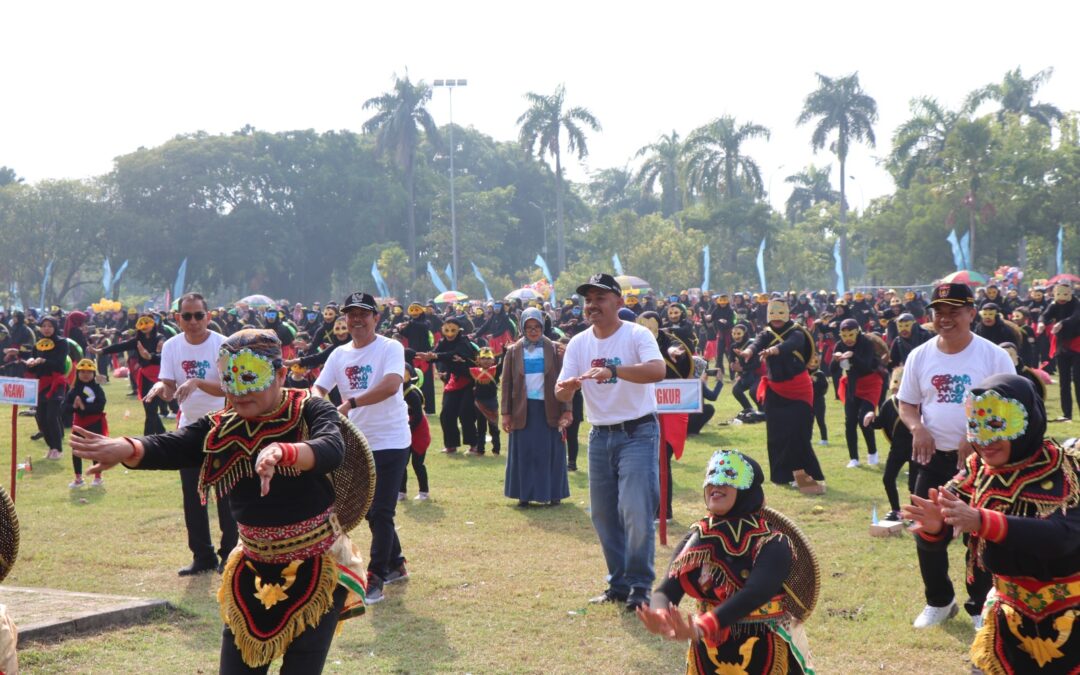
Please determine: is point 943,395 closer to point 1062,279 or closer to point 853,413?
point 853,413

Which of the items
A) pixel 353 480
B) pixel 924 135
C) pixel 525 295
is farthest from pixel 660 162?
pixel 353 480

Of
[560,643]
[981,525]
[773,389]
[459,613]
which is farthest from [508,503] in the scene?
[981,525]

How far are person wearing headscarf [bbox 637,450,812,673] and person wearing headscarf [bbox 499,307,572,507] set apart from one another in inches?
269

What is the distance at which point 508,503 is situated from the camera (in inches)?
460

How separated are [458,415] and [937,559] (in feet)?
30.3

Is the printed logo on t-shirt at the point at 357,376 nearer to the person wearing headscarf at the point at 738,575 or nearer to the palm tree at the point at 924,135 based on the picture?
the person wearing headscarf at the point at 738,575

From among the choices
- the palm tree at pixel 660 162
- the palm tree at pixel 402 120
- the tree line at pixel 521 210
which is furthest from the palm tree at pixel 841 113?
the palm tree at pixel 402 120

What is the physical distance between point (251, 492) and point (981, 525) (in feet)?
8.52

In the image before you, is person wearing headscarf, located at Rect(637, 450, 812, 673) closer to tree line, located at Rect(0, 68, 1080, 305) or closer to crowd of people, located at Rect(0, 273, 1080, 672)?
crowd of people, located at Rect(0, 273, 1080, 672)

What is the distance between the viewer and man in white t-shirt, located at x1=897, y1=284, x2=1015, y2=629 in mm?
6309

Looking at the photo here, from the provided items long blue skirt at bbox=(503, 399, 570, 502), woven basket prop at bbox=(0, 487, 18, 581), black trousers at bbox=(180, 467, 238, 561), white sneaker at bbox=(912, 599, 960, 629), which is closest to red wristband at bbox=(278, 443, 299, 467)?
woven basket prop at bbox=(0, 487, 18, 581)

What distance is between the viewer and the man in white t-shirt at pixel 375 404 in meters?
7.59

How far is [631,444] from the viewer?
702cm

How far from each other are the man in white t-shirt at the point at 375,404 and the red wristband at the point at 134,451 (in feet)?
10.8
